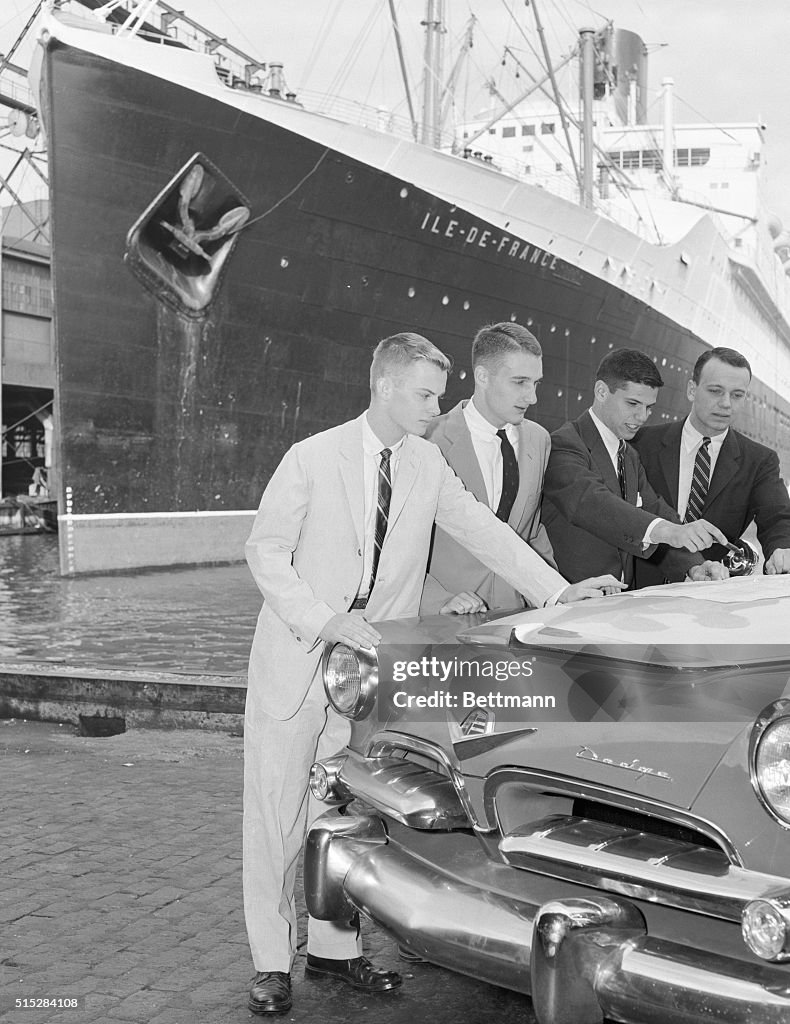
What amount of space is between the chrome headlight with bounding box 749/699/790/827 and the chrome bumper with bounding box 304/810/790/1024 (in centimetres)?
29

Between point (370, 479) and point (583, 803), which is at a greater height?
point (370, 479)

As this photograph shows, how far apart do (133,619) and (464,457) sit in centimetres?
924

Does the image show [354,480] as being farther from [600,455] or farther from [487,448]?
[600,455]

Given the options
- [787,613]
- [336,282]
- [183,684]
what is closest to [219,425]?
[336,282]

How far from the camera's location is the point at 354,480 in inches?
134

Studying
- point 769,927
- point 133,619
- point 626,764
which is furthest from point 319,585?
point 133,619

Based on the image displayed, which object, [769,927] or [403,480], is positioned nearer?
[769,927]

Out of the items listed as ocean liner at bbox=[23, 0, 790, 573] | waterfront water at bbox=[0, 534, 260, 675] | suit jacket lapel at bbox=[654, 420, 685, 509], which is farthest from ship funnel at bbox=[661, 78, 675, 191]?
suit jacket lapel at bbox=[654, 420, 685, 509]

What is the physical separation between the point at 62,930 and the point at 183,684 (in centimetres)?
323

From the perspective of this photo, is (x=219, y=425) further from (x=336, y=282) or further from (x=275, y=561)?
(x=275, y=561)

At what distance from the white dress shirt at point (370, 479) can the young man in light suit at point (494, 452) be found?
21.0 inches

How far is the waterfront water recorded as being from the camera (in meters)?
9.91

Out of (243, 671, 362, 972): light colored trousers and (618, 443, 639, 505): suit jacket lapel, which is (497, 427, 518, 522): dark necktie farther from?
(243, 671, 362, 972): light colored trousers

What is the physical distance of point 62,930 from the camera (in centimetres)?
373
